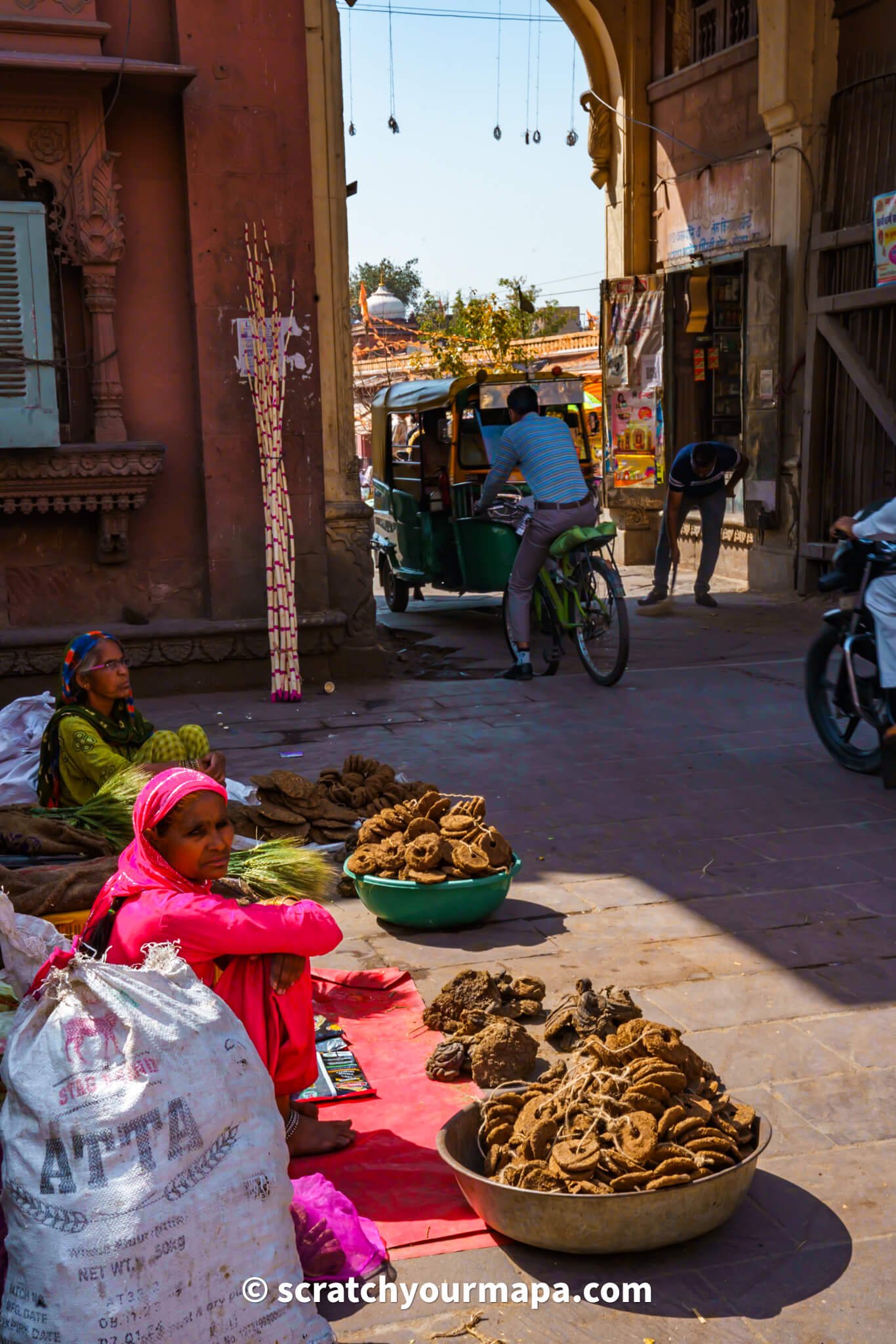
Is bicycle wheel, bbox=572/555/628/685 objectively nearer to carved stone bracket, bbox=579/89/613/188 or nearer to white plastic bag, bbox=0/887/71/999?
white plastic bag, bbox=0/887/71/999

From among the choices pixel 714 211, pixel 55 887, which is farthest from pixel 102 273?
pixel 714 211

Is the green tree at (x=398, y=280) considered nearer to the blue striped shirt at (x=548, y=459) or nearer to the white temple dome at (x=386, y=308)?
the white temple dome at (x=386, y=308)

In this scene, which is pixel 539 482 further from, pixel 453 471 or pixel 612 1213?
pixel 612 1213

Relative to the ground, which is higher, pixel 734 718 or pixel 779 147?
pixel 779 147

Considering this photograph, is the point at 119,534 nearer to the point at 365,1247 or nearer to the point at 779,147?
the point at 365,1247

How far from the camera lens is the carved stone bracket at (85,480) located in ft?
26.9

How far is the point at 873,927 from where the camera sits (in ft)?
14.8

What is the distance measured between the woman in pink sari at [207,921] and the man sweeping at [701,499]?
934cm

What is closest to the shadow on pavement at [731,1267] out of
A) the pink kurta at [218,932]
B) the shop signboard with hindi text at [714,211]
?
the pink kurta at [218,932]

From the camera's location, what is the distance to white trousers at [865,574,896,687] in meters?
6.00

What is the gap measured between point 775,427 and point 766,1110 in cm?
1009

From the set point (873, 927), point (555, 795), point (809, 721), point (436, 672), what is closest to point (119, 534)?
point (436, 672)

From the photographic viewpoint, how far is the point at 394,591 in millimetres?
13352

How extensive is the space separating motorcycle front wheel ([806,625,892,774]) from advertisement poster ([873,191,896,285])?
16.8 ft
